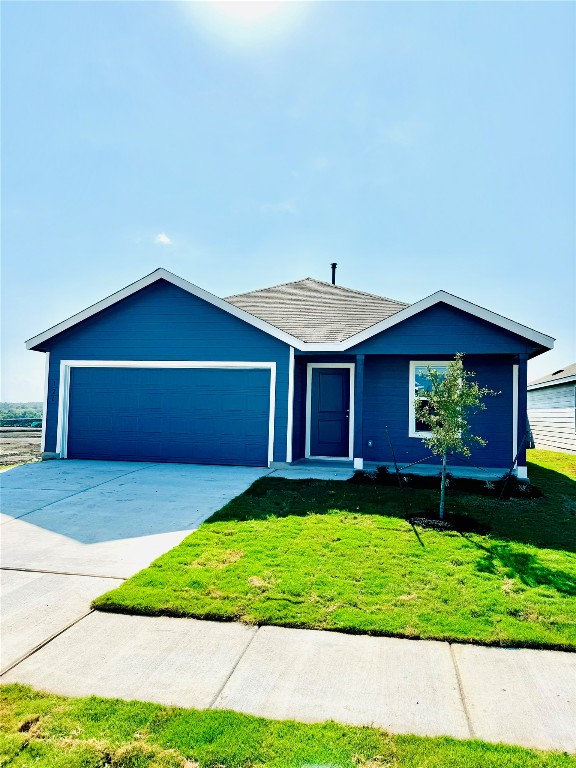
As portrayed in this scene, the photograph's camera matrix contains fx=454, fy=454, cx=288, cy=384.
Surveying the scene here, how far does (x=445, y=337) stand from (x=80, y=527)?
803 cm

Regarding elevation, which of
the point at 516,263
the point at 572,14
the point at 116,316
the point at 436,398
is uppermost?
the point at 572,14

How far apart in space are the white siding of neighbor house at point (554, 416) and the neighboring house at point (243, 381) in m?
7.52

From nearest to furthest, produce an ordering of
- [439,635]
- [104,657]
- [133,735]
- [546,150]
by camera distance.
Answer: [133,735] < [104,657] < [439,635] < [546,150]

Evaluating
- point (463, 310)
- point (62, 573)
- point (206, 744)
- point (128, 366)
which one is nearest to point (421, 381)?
point (463, 310)

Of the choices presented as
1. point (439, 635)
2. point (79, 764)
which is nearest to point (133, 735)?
point (79, 764)

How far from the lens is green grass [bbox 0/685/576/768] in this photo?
2145 millimetres

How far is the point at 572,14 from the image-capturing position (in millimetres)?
9344

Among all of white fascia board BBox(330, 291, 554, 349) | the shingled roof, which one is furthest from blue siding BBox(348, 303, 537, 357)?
the shingled roof

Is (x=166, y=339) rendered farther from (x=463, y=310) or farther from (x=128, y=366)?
(x=463, y=310)

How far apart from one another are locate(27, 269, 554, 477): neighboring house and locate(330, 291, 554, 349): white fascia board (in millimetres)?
45

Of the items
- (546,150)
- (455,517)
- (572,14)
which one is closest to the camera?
(455,517)

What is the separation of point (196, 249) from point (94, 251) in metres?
3.31

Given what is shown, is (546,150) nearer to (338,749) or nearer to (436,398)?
(436,398)

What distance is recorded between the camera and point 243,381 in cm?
1127
